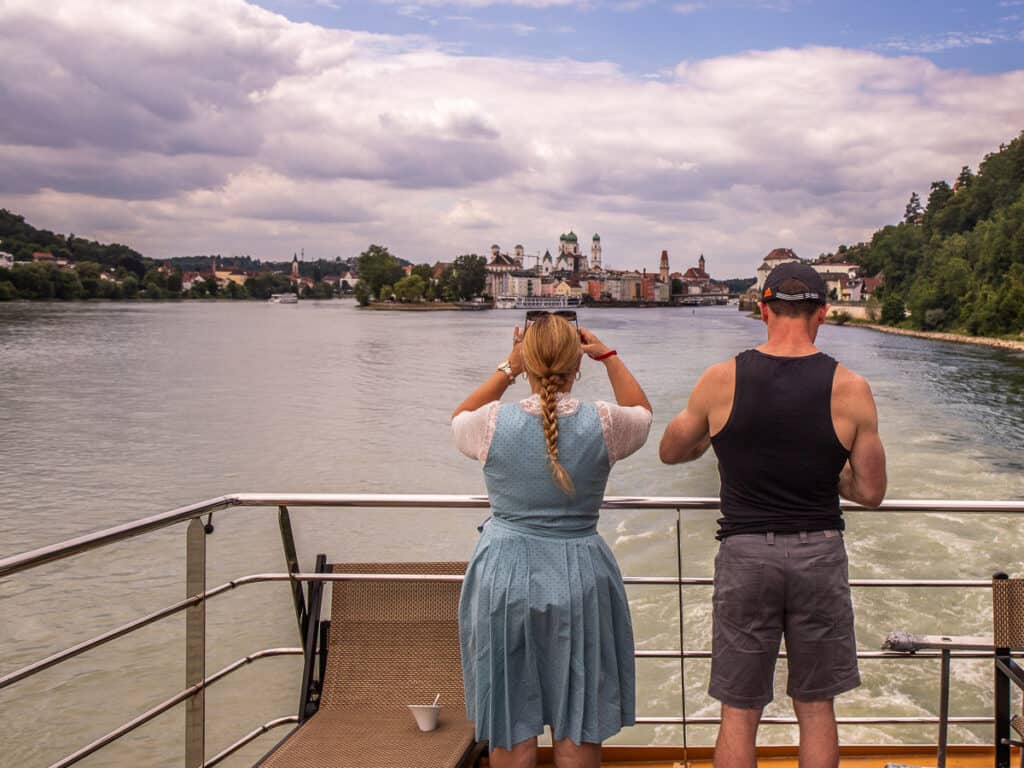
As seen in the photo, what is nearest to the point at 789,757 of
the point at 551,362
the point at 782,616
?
the point at 782,616

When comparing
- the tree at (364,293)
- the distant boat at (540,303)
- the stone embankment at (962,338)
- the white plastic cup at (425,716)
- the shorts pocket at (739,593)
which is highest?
the tree at (364,293)

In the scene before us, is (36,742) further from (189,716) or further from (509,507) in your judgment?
(509,507)

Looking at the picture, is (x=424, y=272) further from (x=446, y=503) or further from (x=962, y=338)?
(x=446, y=503)

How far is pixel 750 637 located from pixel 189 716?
5.64 ft

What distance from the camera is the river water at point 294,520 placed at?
9438 millimetres

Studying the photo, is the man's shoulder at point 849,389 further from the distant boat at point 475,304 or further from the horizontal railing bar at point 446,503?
the distant boat at point 475,304

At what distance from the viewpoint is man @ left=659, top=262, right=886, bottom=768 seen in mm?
2170

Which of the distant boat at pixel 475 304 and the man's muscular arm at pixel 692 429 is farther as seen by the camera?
the distant boat at pixel 475 304

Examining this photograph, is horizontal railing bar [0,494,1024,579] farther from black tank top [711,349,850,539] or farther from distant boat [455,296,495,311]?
distant boat [455,296,495,311]

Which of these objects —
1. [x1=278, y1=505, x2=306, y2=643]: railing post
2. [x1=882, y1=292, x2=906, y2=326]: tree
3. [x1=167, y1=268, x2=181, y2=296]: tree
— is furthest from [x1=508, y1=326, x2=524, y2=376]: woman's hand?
[x1=167, y1=268, x2=181, y2=296]: tree

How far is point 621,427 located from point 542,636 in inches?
21.4

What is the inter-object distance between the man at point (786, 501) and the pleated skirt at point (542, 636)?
0.30 m

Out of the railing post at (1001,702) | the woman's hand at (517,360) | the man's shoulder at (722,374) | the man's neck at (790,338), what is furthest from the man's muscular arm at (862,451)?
the woman's hand at (517,360)

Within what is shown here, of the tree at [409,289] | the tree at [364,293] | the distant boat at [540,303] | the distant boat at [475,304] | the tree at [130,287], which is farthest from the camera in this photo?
the distant boat at [475,304]
